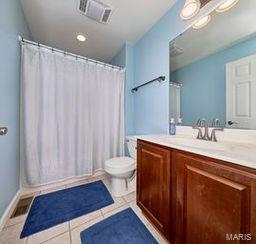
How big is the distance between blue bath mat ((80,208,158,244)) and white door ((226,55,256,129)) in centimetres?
118

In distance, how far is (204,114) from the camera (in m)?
1.31

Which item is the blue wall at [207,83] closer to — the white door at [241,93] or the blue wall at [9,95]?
the white door at [241,93]

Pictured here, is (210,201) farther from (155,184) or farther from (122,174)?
(122,174)

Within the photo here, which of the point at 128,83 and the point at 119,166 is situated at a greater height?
the point at 128,83

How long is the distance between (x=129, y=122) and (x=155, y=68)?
3.30ft

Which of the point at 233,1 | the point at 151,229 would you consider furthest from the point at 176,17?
the point at 151,229

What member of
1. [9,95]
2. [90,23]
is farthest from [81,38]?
[9,95]

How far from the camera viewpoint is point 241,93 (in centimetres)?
105

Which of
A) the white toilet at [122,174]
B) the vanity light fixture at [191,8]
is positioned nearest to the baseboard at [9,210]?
the white toilet at [122,174]

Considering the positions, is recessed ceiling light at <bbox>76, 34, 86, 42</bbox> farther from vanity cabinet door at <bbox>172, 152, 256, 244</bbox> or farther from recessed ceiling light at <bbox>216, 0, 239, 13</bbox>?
vanity cabinet door at <bbox>172, 152, 256, 244</bbox>

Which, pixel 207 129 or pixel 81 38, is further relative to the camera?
pixel 81 38

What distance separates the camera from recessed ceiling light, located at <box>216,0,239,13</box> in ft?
3.50

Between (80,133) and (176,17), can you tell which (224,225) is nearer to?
(80,133)

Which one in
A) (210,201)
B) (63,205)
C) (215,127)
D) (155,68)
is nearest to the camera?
(210,201)
